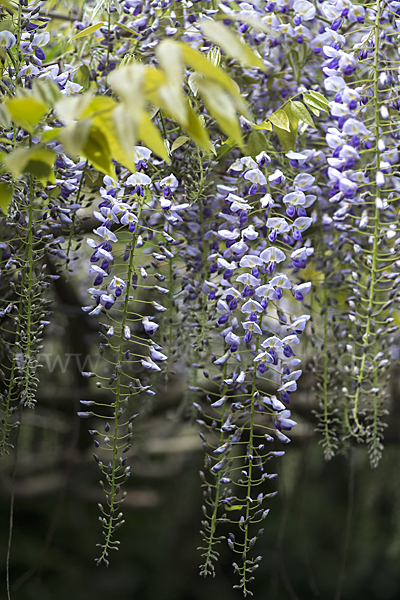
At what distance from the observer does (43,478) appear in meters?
1.92

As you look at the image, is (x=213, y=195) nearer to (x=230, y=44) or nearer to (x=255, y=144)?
(x=255, y=144)

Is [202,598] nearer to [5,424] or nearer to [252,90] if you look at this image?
[5,424]

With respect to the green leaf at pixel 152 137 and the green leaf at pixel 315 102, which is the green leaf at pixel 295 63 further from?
the green leaf at pixel 152 137

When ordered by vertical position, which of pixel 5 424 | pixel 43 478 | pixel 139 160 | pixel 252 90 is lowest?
pixel 43 478

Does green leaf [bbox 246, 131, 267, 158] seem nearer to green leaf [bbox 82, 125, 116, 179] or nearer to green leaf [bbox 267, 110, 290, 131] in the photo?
green leaf [bbox 267, 110, 290, 131]

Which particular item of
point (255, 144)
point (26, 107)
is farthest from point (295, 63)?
point (26, 107)

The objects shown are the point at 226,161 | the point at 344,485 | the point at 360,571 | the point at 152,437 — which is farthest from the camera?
the point at 344,485

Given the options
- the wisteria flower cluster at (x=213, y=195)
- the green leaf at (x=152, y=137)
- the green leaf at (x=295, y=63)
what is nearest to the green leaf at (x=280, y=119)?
the wisteria flower cluster at (x=213, y=195)

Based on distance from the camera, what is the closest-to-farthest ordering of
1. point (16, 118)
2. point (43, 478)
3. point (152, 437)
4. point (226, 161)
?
point (16, 118)
point (226, 161)
point (43, 478)
point (152, 437)

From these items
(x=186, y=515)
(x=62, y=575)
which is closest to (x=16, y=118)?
(x=186, y=515)

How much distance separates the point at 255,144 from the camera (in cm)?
87

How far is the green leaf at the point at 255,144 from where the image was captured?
34.0 inches

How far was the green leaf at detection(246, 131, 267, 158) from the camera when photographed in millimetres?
864

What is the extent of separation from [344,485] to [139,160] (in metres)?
2.39
